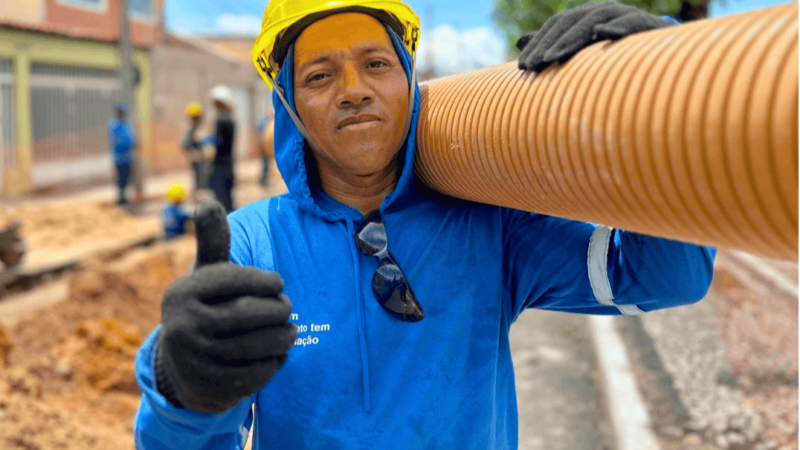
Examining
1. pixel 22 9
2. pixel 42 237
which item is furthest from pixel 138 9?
pixel 42 237

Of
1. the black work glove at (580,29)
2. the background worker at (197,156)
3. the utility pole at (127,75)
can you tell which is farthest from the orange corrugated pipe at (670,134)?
the utility pole at (127,75)

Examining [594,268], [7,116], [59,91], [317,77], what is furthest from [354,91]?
[59,91]

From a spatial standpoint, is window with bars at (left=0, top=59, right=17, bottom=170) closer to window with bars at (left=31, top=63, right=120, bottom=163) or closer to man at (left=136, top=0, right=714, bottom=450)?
window with bars at (left=31, top=63, right=120, bottom=163)

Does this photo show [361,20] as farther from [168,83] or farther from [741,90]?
[168,83]

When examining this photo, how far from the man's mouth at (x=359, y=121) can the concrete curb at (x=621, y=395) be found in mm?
2959

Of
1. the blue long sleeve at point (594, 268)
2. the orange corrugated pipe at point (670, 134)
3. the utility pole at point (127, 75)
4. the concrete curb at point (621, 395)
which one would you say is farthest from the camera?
the utility pole at point (127, 75)

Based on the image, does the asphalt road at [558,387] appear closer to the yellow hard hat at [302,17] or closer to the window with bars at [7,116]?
the yellow hard hat at [302,17]

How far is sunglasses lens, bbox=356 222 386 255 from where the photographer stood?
163 centimetres

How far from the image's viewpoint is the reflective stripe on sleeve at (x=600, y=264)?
60.6 inches

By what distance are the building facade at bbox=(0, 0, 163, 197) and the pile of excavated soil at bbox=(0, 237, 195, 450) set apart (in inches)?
329

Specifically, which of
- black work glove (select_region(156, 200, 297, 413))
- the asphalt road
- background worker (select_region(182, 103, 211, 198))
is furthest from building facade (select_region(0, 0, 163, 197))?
black work glove (select_region(156, 200, 297, 413))

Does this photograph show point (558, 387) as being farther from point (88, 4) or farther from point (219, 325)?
point (88, 4)

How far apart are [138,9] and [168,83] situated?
275 cm

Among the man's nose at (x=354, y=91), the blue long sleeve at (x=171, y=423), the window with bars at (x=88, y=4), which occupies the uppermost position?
the window with bars at (x=88, y=4)
